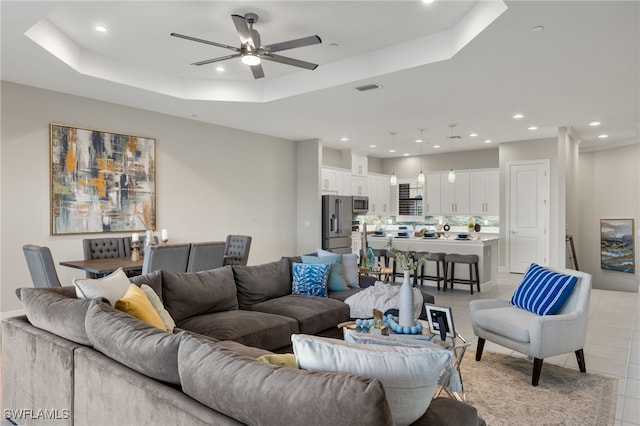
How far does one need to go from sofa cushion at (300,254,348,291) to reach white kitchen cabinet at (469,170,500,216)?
6.22 metres

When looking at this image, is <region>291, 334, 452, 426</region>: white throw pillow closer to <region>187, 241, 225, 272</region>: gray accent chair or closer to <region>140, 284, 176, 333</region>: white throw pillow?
<region>140, 284, 176, 333</region>: white throw pillow

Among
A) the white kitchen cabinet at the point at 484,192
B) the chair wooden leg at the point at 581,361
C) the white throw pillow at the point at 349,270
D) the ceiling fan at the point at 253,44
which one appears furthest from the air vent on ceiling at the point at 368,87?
the white kitchen cabinet at the point at 484,192

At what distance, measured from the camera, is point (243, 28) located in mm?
3268

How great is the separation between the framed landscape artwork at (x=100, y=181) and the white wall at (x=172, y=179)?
4.7 inches

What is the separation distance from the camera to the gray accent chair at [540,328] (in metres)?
3.07

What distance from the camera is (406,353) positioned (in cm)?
141

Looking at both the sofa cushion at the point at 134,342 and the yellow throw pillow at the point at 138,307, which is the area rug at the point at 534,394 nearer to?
the sofa cushion at the point at 134,342

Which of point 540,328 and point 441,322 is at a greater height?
point 441,322

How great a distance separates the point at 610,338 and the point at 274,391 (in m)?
4.58

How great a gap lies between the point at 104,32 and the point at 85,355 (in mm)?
3547

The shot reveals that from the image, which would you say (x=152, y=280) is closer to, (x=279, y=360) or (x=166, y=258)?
(x=166, y=258)

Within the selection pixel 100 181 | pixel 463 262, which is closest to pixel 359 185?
pixel 463 262

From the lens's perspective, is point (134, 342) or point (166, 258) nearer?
point (134, 342)

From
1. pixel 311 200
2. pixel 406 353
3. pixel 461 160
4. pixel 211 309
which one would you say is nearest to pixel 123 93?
pixel 211 309
